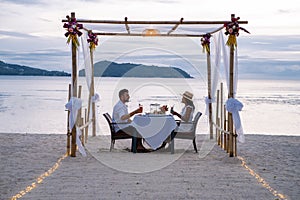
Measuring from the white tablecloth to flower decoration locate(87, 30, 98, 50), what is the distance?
96.3 inches

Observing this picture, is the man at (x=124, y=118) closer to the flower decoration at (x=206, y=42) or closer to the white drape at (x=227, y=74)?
the white drape at (x=227, y=74)

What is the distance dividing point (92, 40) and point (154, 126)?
270 centimetres

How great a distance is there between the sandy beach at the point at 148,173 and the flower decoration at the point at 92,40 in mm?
2052

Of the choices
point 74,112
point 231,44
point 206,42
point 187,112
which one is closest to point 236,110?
point 231,44

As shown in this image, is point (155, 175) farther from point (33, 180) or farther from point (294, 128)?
point (294, 128)

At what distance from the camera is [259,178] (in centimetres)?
725

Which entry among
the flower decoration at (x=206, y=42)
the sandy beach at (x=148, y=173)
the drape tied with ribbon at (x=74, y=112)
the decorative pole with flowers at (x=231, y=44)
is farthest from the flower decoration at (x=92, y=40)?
the decorative pole with flowers at (x=231, y=44)

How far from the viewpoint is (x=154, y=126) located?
9586mm

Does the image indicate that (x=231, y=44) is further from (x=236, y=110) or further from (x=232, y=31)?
(x=236, y=110)

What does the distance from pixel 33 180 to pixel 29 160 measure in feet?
5.80

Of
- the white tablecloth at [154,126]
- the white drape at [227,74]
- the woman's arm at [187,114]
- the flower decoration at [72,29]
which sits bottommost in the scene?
the white tablecloth at [154,126]

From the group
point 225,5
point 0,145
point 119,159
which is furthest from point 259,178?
point 225,5

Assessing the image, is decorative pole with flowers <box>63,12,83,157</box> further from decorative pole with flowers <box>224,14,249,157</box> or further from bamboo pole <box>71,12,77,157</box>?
decorative pole with flowers <box>224,14,249,157</box>

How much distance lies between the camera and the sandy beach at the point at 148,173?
20.5ft
